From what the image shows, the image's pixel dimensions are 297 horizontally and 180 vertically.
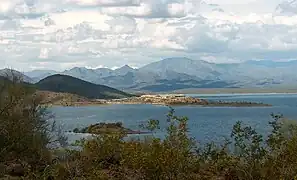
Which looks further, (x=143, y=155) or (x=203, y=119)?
(x=203, y=119)

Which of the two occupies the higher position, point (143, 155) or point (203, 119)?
point (143, 155)

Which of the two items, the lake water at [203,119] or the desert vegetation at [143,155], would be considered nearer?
the desert vegetation at [143,155]

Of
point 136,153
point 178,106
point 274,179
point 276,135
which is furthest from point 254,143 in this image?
point 178,106

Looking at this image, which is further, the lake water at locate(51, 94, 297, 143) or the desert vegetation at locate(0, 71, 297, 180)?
the lake water at locate(51, 94, 297, 143)

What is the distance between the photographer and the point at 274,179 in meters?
17.4

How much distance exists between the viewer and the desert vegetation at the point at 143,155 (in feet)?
52.4

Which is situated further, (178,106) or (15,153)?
(178,106)

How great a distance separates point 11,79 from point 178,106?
167214 millimetres

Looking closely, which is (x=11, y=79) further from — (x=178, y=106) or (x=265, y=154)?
(x=178, y=106)

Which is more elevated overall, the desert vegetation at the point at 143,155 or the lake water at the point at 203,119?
the desert vegetation at the point at 143,155

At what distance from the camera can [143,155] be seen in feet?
52.6

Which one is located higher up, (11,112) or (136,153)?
(11,112)

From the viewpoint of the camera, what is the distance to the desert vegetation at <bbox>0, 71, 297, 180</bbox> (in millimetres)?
15961

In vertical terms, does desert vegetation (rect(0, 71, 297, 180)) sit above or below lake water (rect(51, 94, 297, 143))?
above
